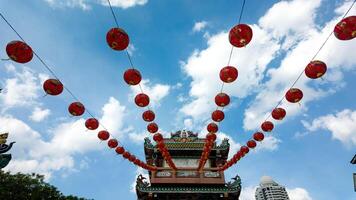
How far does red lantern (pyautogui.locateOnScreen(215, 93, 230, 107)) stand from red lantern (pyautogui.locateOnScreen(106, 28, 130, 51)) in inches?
147

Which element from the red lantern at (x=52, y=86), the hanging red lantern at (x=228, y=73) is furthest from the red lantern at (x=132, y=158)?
the hanging red lantern at (x=228, y=73)

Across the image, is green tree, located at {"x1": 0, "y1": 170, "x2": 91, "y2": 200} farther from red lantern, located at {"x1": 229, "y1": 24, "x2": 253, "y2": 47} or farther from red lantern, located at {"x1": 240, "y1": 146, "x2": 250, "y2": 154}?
red lantern, located at {"x1": 229, "y1": 24, "x2": 253, "y2": 47}

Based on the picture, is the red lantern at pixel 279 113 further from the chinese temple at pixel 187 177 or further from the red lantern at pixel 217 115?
the chinese temple at pixel 187 177

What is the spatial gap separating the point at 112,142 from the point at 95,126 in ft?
7.52

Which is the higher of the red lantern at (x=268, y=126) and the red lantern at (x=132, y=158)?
the red lantern at (x=132, y=158)

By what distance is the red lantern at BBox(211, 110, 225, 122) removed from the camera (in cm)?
970

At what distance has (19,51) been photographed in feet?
19.2

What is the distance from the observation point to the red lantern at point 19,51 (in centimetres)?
580

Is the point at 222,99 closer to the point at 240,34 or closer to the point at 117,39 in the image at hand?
the point at 240,34

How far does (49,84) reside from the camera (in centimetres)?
715

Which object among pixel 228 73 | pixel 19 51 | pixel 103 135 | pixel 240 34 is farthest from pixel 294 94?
pixel 19 51

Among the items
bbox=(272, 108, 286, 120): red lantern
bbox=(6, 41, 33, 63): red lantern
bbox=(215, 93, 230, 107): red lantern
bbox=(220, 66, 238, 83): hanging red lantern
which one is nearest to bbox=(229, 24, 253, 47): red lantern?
bbox=(220, 66, 238, 83): hanging red lantern

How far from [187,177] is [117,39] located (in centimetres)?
1195

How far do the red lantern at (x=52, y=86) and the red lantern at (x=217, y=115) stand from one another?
16.8 feet
